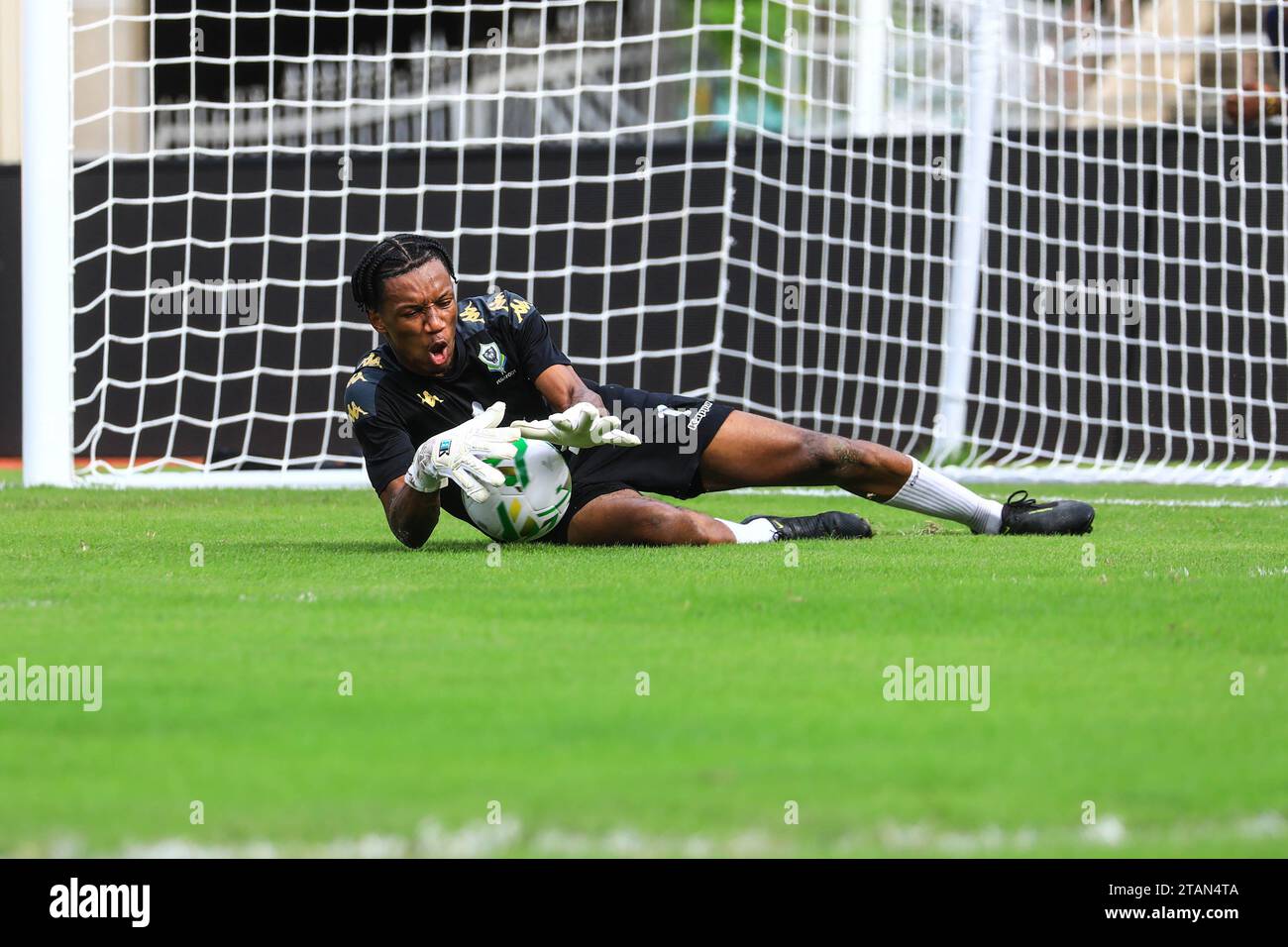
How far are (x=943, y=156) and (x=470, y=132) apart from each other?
5.20 meters

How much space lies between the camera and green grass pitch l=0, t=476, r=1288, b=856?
241cm

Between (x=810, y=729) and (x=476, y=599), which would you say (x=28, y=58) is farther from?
(x=810, y=729)

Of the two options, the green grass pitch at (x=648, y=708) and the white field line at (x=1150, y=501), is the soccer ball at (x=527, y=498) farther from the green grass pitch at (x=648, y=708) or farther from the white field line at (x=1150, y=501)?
the white field line at (x=1150, y=501)

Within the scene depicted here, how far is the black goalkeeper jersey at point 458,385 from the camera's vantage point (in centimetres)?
571

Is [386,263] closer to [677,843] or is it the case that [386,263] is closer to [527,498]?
[527,498]

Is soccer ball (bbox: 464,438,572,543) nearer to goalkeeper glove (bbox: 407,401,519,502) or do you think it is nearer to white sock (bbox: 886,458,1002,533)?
goalkeeper glove (bbox: 407,401,519,502)

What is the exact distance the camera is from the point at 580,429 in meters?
5.29

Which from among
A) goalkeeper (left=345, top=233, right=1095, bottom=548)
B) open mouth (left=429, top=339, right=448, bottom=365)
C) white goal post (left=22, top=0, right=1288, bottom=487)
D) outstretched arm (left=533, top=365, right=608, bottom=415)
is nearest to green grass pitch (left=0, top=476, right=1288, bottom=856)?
goalkeeper (left=345, top=233, right=1095, bottom=548)

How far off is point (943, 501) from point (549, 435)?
180cm

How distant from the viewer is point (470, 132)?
15.2m

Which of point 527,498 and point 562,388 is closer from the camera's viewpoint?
point 527,498

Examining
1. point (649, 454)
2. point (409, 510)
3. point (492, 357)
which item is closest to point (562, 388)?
point (492, 357)

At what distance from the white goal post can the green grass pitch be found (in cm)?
→ 553

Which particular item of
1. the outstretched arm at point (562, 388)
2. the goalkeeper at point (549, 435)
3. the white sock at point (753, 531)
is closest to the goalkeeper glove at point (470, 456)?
the goalkeeper at point (549, 435)
